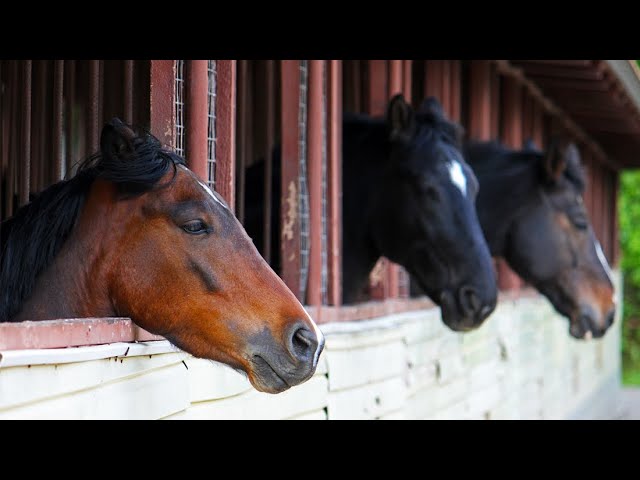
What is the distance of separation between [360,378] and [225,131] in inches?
76.7

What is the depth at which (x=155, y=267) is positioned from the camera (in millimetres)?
3510

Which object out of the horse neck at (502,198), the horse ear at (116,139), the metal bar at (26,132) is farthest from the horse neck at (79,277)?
the horse neck at (502,198)

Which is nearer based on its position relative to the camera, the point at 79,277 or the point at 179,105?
the point at 79,277

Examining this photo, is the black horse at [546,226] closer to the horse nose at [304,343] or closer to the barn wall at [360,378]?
the barn wall at [360,378]

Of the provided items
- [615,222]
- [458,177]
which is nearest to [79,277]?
[458,177]

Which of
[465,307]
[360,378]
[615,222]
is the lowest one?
[360,378]

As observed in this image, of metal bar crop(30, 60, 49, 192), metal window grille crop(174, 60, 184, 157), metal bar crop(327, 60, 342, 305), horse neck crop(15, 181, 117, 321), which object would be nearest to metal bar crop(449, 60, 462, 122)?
metal bar crop(327, 60, 342, 305)

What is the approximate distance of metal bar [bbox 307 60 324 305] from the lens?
18.5ft

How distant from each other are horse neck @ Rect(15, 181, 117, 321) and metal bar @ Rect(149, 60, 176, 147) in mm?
505

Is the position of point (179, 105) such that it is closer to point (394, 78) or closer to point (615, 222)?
point (394, 78)

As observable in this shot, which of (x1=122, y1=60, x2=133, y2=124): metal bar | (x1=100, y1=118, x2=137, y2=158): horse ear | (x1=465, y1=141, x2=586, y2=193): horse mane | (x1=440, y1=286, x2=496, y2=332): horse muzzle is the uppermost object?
(x1=465, y1=141, x2=586, y2=193): horse mane

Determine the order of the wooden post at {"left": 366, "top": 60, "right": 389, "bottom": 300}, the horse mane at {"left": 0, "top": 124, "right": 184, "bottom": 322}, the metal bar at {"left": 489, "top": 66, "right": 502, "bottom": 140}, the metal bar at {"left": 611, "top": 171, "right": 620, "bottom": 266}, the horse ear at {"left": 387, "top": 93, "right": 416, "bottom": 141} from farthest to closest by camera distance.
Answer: the metal bar at {"left": 611, "top": 171, "right": 620, "bottom": 266}, the metal bar at {"left": 489, "top": 66, "right": 502, "bottom": 140}, the wooden post at {"left": 366, "top": 60, "right": 389, "bottom": 300}, the horse ear at {"left": 387, "top": 93, "right": 416, "bottom": 141}, the horse mane at {"left": 0, "top": 124, "right": 184, "bottom": 322}

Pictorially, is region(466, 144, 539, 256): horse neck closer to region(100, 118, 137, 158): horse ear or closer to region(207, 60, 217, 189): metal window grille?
region(207, 60, 217, 189): metal window grille
